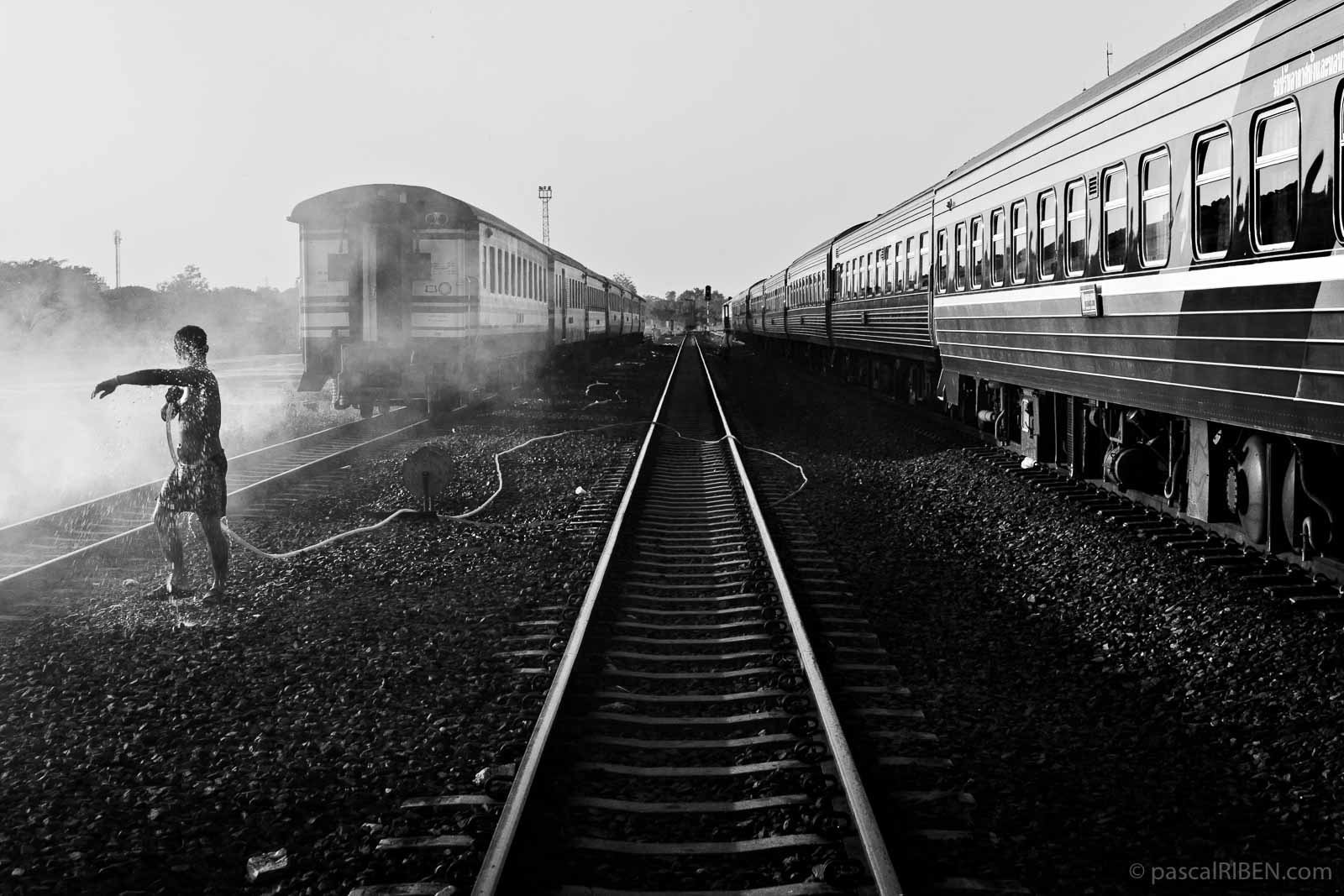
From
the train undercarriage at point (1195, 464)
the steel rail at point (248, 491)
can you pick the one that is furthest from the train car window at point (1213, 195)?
the steel rail at point (248, 491)

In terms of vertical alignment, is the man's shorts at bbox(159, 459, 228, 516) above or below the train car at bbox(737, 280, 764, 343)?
below

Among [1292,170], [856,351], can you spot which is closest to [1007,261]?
[1292,170]

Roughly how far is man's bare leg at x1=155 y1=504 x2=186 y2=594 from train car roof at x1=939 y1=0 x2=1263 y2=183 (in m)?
6.66

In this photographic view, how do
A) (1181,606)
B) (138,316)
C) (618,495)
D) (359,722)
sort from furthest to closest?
1. (138,316)
2. (618,495)
3. (1181,606)
4. (359,722)

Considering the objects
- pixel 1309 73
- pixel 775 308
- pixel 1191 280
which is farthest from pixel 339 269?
pixel 775 308

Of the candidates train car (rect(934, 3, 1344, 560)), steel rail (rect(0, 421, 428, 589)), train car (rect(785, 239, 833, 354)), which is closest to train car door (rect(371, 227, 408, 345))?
steel rail (rect(0, 421, 428, 589))

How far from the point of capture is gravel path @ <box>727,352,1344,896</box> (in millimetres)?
3676

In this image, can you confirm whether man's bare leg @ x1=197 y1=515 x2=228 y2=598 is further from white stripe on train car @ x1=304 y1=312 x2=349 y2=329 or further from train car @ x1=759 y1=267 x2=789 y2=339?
train car @ x1=759 y1=267 x2=789 y2=339

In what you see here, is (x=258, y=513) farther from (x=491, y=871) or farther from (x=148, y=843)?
(x=491, y=871)

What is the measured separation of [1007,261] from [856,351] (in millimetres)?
14368

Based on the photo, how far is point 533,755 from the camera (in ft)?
13.6

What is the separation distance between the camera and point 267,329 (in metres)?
48.2

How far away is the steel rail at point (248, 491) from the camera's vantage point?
24.5ft

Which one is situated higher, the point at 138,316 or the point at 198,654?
the point at 138,316
